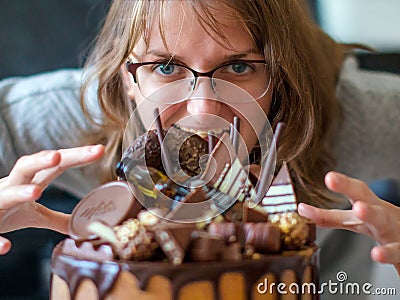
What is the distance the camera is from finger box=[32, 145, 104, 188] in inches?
31.1

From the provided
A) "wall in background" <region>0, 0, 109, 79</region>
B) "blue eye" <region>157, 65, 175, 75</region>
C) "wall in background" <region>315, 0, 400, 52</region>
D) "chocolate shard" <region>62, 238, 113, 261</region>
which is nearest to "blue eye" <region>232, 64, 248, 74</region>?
"blue eye" <region>157, 65, 175, 75</region>

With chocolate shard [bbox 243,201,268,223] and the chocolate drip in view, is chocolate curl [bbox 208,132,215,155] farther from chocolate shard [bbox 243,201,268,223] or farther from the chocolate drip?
the chocolate drip

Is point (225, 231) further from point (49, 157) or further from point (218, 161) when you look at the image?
point (49, 157)

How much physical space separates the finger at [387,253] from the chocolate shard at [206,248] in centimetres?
19

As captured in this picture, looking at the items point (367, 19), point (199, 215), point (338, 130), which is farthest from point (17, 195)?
point (367, 19)

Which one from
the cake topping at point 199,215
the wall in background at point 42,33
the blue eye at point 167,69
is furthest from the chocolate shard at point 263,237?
the wall in background at point 42,33

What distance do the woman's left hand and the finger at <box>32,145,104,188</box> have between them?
263mm

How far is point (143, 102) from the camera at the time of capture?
1.13 m

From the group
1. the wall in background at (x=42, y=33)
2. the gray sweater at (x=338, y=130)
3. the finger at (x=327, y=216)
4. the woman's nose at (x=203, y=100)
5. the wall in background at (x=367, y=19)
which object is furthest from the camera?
the wall in background at (x=367, y=19)

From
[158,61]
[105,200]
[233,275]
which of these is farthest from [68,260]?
[158,61]

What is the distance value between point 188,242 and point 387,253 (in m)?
0.25

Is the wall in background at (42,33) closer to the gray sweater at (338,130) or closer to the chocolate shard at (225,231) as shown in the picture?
the gray sweater at (338,130)

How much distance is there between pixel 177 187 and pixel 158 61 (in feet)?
1.04

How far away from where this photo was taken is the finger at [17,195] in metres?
0.79
